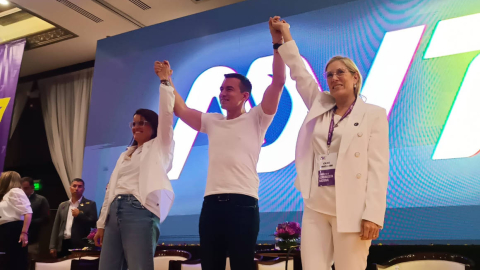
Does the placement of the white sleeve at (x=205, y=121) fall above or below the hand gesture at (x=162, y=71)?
below

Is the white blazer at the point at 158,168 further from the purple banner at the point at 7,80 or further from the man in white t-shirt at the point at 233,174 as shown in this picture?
the purple banner at the point at 7,80

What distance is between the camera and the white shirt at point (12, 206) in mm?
4723

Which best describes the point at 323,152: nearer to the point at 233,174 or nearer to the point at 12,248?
the point at 233,174

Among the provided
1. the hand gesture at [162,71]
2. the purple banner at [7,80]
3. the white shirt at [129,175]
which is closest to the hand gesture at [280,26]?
the hand gesture at [162,71]

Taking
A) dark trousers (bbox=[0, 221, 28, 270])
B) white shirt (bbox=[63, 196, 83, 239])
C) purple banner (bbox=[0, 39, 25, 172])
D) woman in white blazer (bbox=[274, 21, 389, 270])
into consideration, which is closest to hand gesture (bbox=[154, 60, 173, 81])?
woman in white blazer (bbox=[274, 21, 389, 270])

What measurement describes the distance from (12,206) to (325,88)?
3.56 meters

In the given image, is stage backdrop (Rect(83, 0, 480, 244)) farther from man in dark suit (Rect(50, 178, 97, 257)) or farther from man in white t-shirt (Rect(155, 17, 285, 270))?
man in white t-shirt (Rect(155, 17, 285, 270))

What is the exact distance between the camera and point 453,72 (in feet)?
11.1

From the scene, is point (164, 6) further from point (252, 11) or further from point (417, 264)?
point (417, 264)

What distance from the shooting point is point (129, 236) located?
2043 millimetres

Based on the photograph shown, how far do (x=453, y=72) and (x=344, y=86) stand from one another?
2055 mm

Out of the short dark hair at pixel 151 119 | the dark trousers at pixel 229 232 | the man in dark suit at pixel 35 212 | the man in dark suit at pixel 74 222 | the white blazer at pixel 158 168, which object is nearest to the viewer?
the dark trousers at pixel 229 232

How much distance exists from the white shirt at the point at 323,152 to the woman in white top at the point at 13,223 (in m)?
4.11

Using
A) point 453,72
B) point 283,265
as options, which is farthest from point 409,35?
point 283,265
